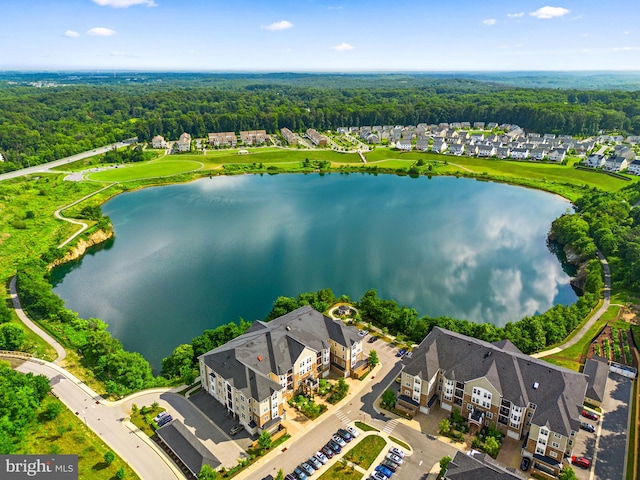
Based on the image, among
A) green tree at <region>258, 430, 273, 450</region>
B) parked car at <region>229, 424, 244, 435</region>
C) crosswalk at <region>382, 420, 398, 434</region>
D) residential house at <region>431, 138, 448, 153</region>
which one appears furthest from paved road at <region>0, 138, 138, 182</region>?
crosswalk at <region>382, 420, 398, 434</region>

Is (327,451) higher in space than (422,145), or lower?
lower

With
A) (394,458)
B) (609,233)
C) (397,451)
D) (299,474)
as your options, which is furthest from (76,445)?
(609,233)

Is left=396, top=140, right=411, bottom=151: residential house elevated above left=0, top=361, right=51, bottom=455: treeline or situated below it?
above

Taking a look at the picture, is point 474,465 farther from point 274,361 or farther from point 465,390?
point 274,361

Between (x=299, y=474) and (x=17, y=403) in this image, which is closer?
(x=299, y=474)

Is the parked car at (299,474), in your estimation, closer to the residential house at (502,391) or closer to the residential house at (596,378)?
the residential house at (502,391)

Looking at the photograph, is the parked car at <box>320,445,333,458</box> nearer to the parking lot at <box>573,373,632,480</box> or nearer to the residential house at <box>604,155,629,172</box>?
the parking lot at <box>573,373,632,480</box>

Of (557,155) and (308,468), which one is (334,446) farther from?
(557,155)
